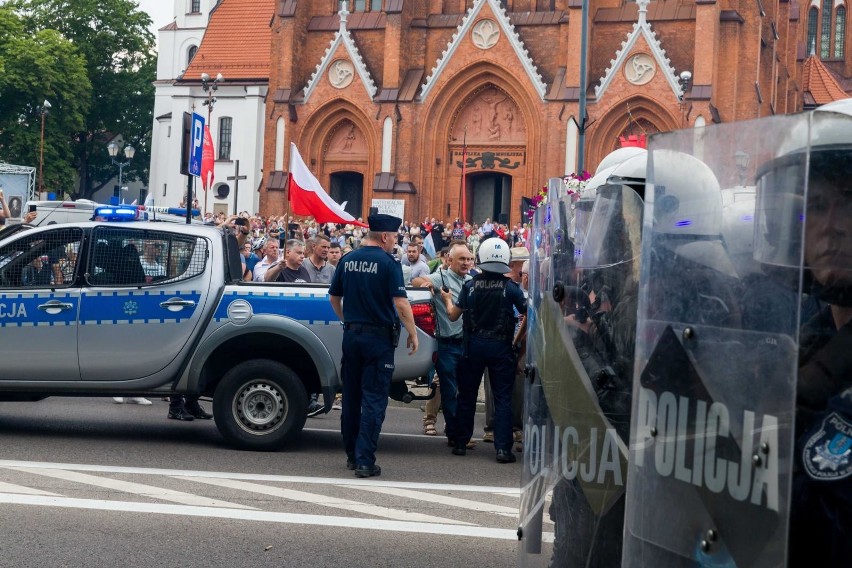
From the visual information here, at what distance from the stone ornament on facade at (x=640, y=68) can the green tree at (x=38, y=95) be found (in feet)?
113

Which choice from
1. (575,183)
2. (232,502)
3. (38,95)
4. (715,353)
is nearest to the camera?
(715,353)

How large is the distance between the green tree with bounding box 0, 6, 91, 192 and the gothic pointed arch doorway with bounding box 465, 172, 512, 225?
1085 inches

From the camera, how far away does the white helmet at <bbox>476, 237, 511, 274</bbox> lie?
10.2 meters

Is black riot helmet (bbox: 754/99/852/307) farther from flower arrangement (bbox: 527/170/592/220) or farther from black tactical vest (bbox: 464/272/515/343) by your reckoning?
black tactical vest (bbox: 464/272/515/343)

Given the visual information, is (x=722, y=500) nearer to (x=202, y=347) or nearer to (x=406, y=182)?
(x=202, y=347)

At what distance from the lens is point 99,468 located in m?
8.80

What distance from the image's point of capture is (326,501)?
25.9 feet

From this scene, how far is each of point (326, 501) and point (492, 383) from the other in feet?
9.20

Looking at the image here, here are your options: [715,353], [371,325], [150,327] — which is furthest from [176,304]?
[715,353]

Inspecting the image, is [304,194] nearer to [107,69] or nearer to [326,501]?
[326,501]

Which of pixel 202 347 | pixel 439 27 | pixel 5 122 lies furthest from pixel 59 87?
pixel 202 347

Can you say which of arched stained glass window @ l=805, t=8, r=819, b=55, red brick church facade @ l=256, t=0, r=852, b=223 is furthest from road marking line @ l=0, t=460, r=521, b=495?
arched stained glass window @ l=805, t=8, r=819, b=55

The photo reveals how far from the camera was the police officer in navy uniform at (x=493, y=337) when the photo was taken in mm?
10239

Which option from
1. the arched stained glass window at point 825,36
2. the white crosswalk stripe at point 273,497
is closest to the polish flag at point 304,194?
the white crosswalk stripe at point 273,497
